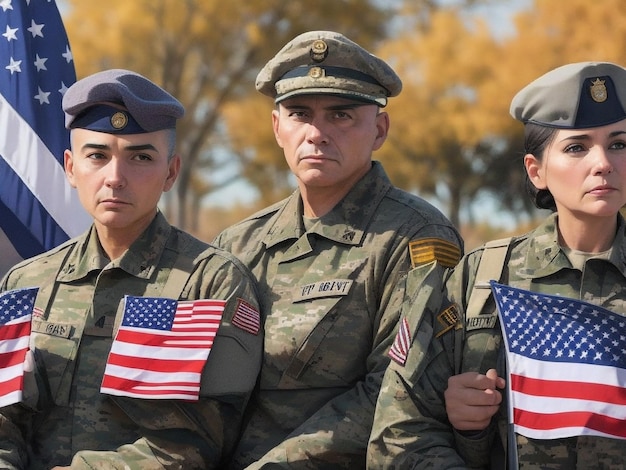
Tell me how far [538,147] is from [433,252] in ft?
2.14

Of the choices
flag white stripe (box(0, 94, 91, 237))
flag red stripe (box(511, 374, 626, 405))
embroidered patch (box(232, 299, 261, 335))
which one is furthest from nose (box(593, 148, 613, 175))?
flag white stripe (box(0, 94, 91, 237))

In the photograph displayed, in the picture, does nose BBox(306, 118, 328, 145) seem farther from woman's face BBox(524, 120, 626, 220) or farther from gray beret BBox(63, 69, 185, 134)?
woman's face BBox(524, 120, 626, 220)

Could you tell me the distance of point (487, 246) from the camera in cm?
414

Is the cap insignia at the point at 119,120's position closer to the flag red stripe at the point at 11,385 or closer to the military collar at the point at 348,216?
the military collar at the point at 348,216

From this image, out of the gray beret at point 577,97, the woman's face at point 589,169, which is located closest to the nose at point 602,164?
the woman's face at point 589,169

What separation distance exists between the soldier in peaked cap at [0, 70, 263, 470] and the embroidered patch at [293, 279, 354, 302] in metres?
0.21

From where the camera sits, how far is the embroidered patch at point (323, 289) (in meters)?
4.48

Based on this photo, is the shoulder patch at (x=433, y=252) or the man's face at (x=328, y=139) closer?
the shoulder patch at (x=433, y=252)

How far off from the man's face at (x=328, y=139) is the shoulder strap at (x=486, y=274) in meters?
0.82

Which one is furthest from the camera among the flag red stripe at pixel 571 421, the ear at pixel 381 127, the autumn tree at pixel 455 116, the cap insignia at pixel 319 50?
the autumn tree at pixel 455 116

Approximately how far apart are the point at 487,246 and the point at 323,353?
2.66 feet

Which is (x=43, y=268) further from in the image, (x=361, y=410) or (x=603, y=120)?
(x=603, y=120)

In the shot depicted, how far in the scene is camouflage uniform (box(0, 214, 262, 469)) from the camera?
13.7 feet

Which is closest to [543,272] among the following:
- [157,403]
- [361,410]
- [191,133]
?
[361,410]
